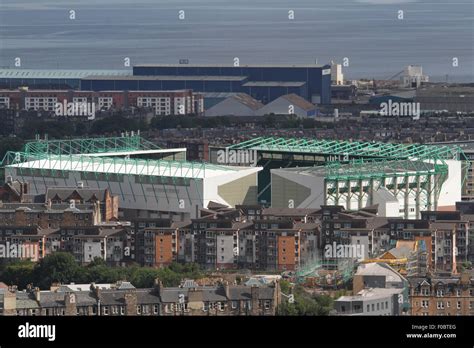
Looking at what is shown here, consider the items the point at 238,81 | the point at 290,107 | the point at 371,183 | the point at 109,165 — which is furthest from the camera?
the point at 238,81

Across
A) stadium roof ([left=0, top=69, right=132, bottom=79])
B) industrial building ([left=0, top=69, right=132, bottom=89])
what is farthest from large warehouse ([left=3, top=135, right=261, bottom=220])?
stadium roof ([left=0, top=69, right=132, bottom=79])

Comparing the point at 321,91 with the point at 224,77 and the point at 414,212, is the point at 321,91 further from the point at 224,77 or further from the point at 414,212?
the point at 414,212

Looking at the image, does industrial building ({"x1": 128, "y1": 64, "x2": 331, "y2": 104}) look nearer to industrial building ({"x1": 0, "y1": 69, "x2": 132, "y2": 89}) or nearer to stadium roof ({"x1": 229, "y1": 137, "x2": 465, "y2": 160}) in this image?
industrial building ({"x1": 0, "y1": 69, "x2": 132, "y2": 89})

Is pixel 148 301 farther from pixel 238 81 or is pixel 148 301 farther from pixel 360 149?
pixel 238 81

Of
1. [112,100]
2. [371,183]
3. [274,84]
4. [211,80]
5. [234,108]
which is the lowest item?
[371,183]

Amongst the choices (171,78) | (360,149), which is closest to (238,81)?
(171,78)

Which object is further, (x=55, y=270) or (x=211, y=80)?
(x=211, y=80)
